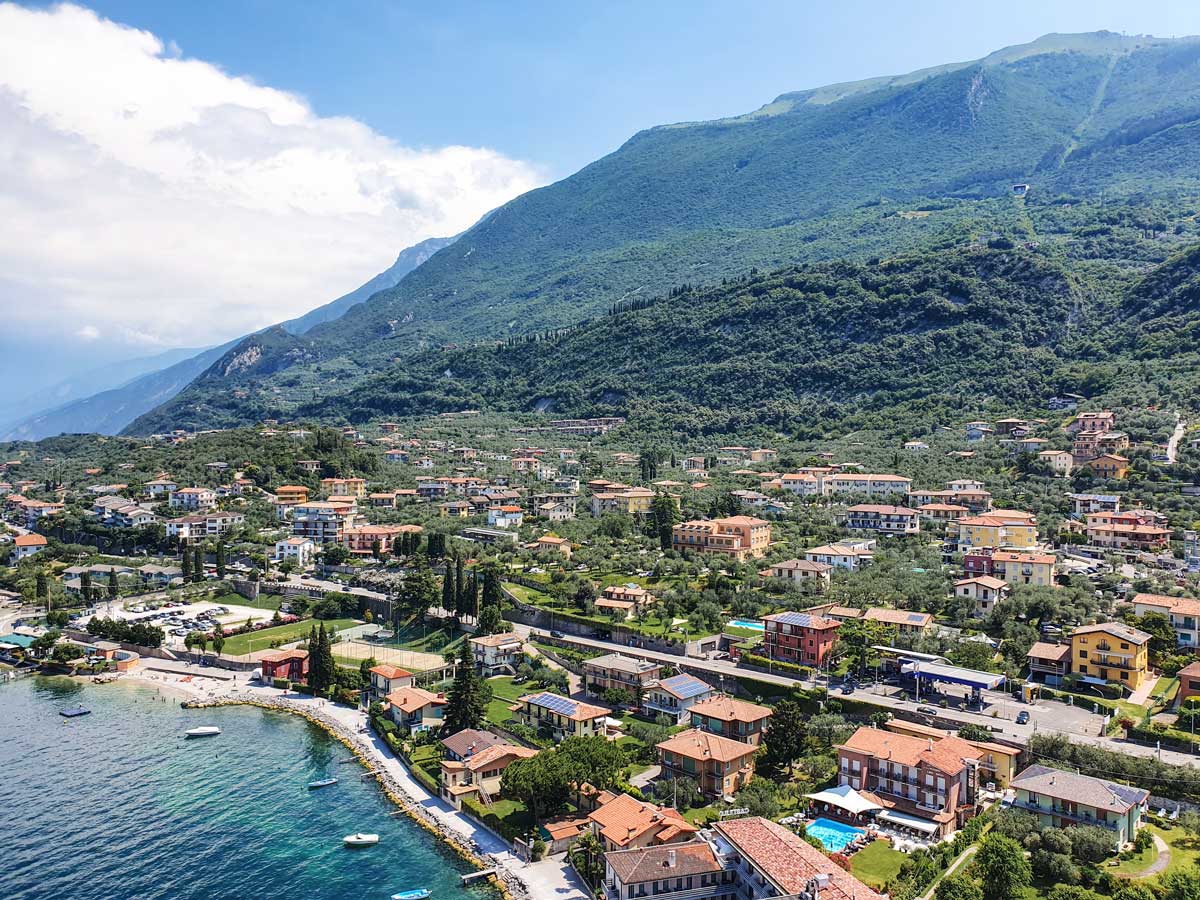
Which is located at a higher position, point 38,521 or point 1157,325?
point 1157,325

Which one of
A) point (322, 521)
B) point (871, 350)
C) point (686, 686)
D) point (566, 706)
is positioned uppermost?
point (871, 350)

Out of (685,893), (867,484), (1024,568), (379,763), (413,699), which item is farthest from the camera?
(867,484)

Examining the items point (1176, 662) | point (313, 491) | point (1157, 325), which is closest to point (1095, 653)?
point (1176, 662)

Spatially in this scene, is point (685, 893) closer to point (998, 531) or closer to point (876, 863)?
point (876, 863)

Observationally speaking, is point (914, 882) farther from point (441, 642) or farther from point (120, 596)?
point (120, 596)

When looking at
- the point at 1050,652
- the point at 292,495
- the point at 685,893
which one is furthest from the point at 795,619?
the point at 292,495

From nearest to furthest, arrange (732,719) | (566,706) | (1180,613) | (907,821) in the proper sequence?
(907,821) < (732,719) < (566,706) < (1180,613)
